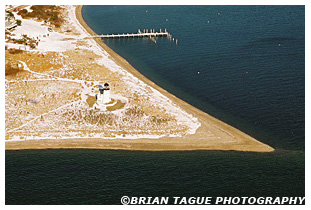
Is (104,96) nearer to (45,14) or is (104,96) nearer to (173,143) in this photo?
(173,143)

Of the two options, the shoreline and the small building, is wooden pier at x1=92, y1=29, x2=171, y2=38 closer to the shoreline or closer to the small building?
the small building

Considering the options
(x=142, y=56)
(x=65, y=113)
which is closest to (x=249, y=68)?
(x=142, y=56)

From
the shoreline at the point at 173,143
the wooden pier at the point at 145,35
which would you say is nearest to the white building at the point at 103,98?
the shoreline at the point at 173,143

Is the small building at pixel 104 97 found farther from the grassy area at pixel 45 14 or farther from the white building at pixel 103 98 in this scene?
the grassy area at pixel 45 14

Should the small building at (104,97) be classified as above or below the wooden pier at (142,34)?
below

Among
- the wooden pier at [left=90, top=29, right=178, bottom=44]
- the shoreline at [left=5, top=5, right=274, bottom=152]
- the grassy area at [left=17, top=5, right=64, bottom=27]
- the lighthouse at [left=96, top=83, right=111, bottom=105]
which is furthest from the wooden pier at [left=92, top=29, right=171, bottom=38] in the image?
the shoreline at [left=5, top=5, right=274, bottom=152]

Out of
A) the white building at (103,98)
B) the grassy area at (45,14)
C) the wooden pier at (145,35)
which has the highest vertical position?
the grassy area at (45,14)

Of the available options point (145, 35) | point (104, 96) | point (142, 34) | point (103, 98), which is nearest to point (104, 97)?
point (104, 96)

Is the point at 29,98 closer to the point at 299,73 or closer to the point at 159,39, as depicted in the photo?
the point at 159,39

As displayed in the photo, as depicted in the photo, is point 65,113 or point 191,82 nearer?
point 65,113
